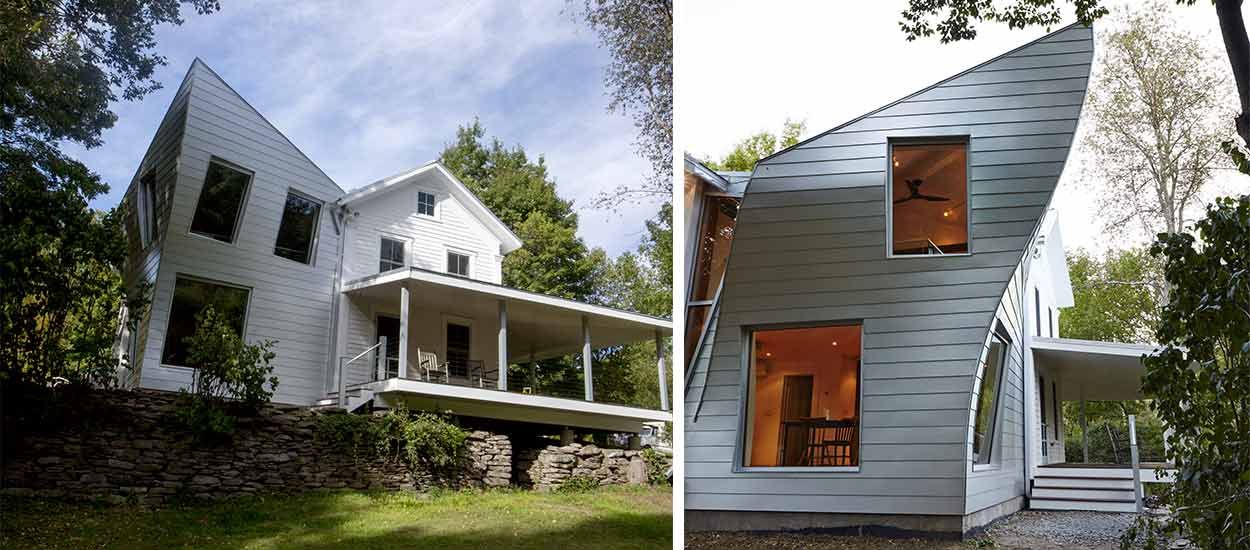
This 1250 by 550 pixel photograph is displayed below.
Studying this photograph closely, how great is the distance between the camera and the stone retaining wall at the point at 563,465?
2955 mm

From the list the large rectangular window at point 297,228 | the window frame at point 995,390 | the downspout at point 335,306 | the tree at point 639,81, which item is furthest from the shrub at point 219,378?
the window frame at point 995,390

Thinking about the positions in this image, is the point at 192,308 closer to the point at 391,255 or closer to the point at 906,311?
the point at 391,255

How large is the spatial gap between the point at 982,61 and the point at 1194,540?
2.01 metres

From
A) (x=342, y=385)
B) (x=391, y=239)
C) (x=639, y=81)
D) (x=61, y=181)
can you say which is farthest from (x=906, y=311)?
(x=61, y=181)

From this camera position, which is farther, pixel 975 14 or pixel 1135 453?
pixel 975 14

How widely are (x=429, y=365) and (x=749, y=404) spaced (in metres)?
1.88

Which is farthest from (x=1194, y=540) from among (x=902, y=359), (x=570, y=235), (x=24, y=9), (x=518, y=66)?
(x=24, y=9)

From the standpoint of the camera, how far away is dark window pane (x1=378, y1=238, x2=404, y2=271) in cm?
282

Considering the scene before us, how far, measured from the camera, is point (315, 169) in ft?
9.50

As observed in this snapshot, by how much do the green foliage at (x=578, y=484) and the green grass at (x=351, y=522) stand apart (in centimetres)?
2

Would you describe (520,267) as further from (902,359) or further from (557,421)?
(902,359)

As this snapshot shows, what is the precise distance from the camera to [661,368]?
3.44 metres

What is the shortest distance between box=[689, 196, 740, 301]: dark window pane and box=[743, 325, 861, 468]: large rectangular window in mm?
319

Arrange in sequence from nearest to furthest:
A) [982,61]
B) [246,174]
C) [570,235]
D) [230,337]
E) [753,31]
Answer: [230,337]
[246,174]
[570,235]
[982,61]
[753,31]
